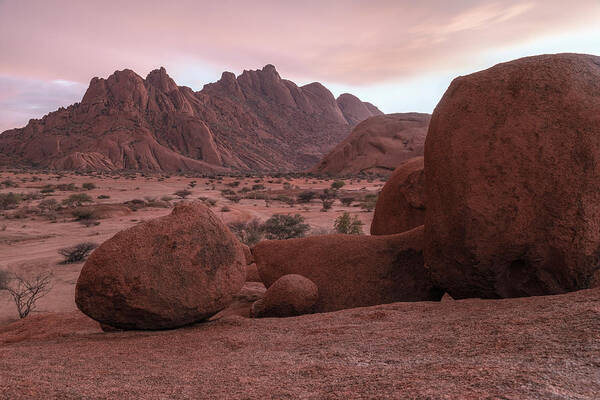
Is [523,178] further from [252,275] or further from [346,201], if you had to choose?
[346,201]

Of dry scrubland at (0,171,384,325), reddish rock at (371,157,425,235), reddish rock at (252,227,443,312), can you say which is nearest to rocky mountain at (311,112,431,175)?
dry scrubland at (0,171,384,325)

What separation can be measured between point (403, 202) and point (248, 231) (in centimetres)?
692

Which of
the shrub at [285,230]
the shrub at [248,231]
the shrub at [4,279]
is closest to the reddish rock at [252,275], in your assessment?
the shrub at [248,231]

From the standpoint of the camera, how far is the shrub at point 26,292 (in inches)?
252

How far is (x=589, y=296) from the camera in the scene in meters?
2.75

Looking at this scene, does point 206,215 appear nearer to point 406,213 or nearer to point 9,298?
point 406,213

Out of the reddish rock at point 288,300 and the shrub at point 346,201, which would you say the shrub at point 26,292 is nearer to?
the reddish rock at point 288,300

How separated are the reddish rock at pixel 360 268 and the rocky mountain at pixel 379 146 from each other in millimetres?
41782

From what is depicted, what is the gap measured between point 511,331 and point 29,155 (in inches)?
3088

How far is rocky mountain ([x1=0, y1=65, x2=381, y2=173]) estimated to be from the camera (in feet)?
207

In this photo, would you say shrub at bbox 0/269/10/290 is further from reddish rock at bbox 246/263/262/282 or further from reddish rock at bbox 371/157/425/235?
reddish rock at bbox 371/157/425/235

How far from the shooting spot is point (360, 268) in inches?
210

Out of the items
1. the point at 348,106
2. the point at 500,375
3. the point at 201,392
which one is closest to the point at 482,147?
the point at 500,375

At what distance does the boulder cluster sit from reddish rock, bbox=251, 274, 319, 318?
0.02 m
